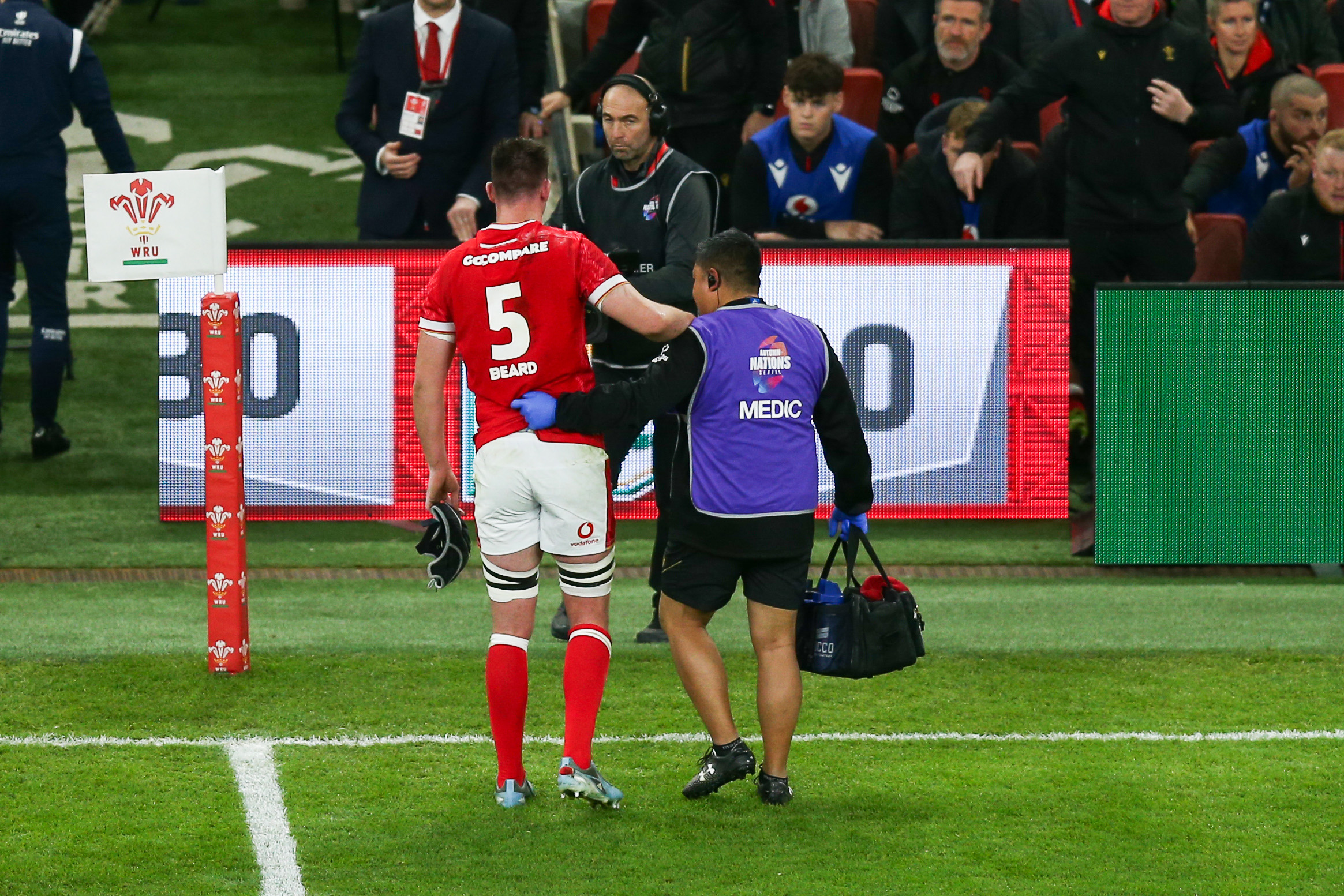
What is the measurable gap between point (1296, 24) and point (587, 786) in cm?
930

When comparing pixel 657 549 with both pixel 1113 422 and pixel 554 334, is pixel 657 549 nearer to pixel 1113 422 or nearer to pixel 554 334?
pixel 554 334

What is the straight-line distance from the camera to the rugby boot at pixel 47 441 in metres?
10.8

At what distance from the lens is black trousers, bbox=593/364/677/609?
6.98 meters

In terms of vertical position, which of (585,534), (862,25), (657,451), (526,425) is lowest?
(585,534)

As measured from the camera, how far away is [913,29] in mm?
12203

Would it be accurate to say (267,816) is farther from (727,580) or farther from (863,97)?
(863,97)

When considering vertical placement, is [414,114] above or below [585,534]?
above

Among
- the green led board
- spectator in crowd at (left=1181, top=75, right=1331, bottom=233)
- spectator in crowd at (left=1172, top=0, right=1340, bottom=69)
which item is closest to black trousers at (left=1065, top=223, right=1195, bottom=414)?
the green led board

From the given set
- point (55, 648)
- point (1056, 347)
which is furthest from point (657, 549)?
point (1056, 347)

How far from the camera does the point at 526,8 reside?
1159 cm

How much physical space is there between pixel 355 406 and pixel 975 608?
3.37m

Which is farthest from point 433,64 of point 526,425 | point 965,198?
point 526,425

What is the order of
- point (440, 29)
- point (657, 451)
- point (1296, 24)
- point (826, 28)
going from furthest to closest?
1. point (1296, 24)
2. point (826, 28)
3. point (440, 29)
4. point (657, 451)

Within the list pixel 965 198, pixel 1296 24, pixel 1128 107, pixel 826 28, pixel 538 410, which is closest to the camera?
pixel 538 410
